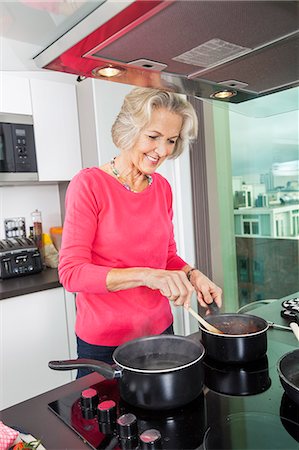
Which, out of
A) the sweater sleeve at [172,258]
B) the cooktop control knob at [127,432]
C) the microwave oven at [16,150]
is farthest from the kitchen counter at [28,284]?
the cooktop control knob at [127,432]

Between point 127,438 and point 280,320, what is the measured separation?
0.65 metres

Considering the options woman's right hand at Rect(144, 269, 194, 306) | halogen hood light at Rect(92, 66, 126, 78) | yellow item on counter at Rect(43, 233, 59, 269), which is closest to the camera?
halogen hood light at Rect(92, 66, 126, 78)

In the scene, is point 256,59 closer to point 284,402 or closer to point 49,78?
point 284,402

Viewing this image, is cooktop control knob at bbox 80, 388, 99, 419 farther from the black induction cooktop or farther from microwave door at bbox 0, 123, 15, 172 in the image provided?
microwave door at bbox 0, 123, 15, 172

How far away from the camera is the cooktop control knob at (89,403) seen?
63cm

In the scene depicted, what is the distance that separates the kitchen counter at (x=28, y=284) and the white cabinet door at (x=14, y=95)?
882mm

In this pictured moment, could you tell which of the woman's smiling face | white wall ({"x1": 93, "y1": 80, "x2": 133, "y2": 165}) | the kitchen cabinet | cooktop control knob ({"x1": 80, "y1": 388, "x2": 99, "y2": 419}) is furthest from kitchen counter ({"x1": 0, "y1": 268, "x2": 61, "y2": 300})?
cooktop control knob ({"x1": 80, "y1": 388, "x2": 99, "y2": 419})

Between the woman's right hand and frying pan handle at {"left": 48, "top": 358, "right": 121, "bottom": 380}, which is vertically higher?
the woman's right hand

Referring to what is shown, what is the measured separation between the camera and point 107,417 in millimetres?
604

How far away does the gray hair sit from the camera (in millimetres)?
1045

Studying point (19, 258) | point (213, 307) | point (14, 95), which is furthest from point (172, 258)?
point (14, 95)

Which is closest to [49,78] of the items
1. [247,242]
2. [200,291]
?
[247,242]

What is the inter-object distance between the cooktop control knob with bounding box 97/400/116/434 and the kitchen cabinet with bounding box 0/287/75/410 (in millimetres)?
1293

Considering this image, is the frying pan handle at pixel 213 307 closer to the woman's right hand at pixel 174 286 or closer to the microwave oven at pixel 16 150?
the woman's right hand at pixel 174 286
